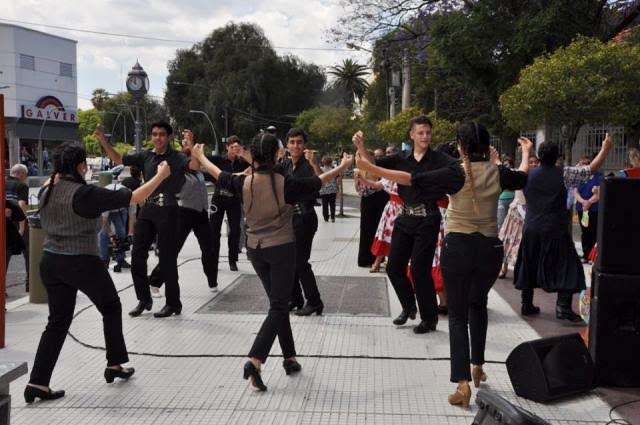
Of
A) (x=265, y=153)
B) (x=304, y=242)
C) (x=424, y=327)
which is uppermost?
(x=265, y=153)

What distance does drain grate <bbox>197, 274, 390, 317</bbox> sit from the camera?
694cm

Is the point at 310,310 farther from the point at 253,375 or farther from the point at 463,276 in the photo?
the point at 463,276

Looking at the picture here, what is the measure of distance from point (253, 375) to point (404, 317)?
2219 mm

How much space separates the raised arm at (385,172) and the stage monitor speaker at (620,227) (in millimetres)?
1378

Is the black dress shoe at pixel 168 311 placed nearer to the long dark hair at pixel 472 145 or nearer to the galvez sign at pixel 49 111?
the long dark hair at pixel 472 145

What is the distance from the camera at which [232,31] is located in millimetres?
65812

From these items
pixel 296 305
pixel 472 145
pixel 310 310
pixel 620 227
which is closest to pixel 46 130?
pixel 296 305

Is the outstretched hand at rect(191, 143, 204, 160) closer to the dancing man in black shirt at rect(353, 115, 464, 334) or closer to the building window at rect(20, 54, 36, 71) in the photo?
the dancing man in black shirt at rect(353, 115, 464, 334)

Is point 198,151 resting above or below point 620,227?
above

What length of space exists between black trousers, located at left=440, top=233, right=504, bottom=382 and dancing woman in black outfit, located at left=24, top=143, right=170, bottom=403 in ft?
6.41

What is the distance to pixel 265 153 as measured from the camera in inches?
176

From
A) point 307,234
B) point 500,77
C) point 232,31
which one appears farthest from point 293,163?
point 232,31

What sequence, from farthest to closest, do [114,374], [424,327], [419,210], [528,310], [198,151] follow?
1. [528,310]
2. [424,327]
3. [419,210]
4. [198,151]
5. [114,374]

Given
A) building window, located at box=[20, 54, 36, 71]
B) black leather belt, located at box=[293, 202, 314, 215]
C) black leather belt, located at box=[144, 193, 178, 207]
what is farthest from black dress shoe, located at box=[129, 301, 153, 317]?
building window, located at box=[20, 54, 36, 71]
